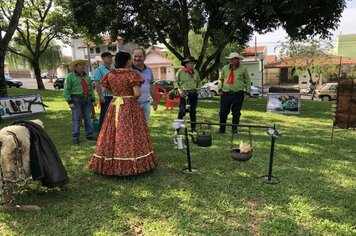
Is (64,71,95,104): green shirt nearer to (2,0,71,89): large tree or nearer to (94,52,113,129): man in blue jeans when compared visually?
(94,52,113,129): man in blue jeans

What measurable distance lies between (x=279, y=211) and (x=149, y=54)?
44726 millimetres

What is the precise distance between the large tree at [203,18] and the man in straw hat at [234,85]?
11.2ft

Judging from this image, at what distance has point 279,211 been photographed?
342 cm

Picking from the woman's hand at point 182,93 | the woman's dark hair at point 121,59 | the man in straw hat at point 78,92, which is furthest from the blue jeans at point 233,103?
the woman's dark hair at point 121,59

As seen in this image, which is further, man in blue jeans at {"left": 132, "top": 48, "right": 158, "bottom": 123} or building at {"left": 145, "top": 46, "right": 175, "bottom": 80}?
building at {"left": 145, "top": 46, "right": 175, "bottom": 80}

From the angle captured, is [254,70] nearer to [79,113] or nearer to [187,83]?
[187,83]

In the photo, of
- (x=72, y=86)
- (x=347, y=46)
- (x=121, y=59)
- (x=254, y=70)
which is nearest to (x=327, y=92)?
(x=347, y=46)

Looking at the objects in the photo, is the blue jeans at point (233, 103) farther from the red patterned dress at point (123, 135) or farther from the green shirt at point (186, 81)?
the red patterned dress at point (123, 135)

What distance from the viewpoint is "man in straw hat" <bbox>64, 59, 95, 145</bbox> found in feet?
19.1

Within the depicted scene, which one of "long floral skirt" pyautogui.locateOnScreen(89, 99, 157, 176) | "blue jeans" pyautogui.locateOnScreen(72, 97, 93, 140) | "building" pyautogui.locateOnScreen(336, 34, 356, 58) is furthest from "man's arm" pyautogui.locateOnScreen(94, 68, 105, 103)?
"building" pyautogui.locateOnScreen(336, 34, 356, 58)

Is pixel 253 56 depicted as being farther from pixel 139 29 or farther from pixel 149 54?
pixel 139 29

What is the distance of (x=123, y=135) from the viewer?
413 cm

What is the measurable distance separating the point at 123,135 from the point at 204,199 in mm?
1316

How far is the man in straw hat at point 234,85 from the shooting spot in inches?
262
